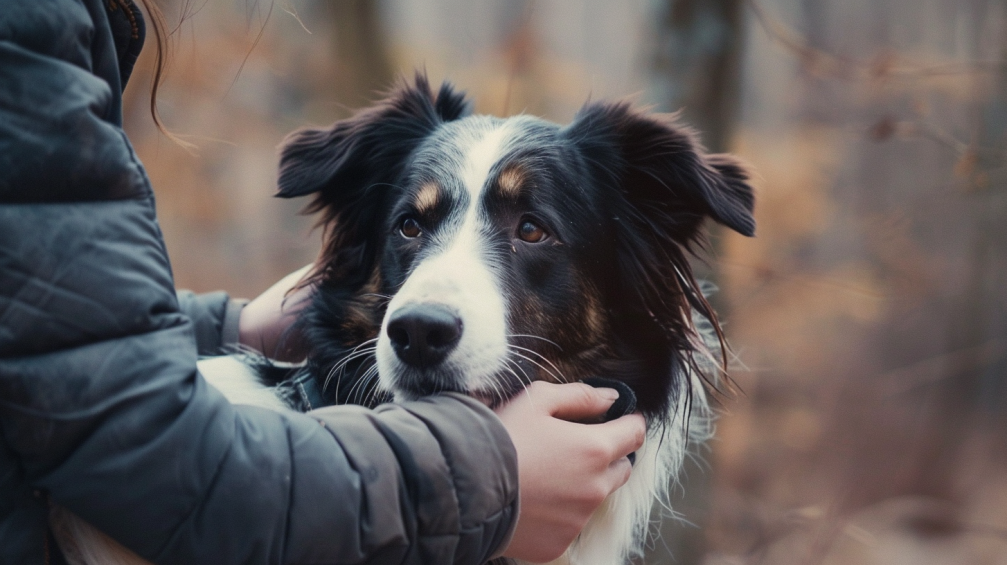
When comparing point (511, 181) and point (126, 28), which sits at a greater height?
point (126, 28)

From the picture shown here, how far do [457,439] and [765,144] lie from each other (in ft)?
11.9

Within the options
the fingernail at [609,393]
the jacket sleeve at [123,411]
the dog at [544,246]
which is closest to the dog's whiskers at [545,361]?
the dog at [544,246]

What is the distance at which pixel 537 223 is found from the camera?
1.99 metres

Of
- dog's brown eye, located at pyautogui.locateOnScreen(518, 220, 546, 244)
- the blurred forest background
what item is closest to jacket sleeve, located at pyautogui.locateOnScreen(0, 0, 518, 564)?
dog's brown eye, located at pyautogui.locateOnScreen(518, 220, 546, 244)

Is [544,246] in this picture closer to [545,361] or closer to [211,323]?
[545,361]

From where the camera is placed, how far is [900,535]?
4758mm

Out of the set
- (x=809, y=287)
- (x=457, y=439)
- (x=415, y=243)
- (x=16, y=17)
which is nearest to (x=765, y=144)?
(x=809, y=287)

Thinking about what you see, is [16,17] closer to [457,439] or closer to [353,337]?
[457,439]

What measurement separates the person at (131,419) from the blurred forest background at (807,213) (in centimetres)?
259

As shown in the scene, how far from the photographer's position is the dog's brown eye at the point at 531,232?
1.97 meters

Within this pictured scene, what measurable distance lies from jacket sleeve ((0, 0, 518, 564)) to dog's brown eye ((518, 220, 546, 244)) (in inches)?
36.1

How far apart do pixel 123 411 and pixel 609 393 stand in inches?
43.5

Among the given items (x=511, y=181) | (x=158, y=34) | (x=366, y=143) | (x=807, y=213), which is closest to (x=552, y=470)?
(x=511, y=181)

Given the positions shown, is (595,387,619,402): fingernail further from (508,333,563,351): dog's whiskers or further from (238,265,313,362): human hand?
(238,265,313,362): human hand
